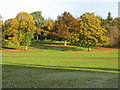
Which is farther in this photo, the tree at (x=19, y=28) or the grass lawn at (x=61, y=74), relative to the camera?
the tree at (x=19, y=28)

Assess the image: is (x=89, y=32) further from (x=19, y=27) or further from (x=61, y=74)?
(x=61, y=74)

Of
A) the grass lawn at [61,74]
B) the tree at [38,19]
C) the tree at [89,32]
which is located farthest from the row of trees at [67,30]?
the grass lawn at [61,74]

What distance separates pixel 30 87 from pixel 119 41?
58.4 metres

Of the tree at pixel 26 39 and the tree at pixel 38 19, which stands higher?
the tree at pixel 38 19

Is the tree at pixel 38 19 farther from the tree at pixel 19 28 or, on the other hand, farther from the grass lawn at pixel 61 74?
the grass lawn at pixel 61 74

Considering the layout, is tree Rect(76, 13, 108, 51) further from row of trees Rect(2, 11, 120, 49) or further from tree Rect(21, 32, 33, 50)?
tree Rect(21, 32, 33, 50)

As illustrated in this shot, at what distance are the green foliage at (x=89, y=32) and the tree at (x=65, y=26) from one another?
1352cm

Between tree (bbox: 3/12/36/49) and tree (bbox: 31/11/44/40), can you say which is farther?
tree (bbox: 31/11/44/40)

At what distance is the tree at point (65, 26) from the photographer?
63.0 meters

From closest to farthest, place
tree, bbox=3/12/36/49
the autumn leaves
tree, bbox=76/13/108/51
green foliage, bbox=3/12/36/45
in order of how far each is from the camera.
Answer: tree, bbox=76/13/108/51
the autumn leaves
tree, bbox=3/12/36/49
green foliage, bbox=3/12/36/45

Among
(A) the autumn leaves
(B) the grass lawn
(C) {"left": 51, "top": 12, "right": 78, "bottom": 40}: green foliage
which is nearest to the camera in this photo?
(B) the grass lawn

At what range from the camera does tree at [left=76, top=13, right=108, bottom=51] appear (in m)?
47.8

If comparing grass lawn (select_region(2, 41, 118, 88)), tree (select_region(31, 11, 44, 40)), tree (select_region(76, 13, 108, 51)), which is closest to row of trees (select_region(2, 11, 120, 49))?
tree (select_region(76, 13, 108, 51))

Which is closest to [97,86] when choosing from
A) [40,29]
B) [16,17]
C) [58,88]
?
[58,88]
